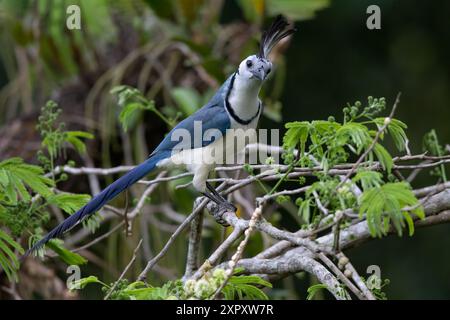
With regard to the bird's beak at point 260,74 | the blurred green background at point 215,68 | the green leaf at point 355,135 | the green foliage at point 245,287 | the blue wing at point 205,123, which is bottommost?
the green foliage at point 245,287

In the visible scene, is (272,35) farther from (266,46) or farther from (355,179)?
(355,179)

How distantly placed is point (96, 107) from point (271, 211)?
1110 millimetres

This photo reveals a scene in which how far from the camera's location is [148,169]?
2.41 meters

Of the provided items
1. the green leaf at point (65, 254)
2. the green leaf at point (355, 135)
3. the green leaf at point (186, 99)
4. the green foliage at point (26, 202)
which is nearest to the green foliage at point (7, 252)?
the green foliage at point (26, 202)

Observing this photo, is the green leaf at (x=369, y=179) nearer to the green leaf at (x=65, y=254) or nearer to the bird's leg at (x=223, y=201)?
the bird's leg at (x=223, y=201)

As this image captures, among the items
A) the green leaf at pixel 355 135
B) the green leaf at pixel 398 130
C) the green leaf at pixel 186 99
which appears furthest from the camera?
the green leaf at pixel 186 99

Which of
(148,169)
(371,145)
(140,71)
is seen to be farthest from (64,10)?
(371,145)

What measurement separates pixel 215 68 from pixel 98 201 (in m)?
1.49

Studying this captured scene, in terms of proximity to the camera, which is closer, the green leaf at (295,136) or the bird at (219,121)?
the green leaf at (295,136)

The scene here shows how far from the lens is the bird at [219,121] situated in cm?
229

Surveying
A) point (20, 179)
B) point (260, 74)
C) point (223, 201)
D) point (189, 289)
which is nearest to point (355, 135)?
point (189, 289)

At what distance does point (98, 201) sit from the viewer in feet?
7.22

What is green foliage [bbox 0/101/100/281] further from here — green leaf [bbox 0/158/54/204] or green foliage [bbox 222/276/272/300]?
green foliage [bbox 222/276/272/300]

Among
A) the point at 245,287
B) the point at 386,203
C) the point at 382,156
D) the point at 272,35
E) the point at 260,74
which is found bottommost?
the point at 245,287
